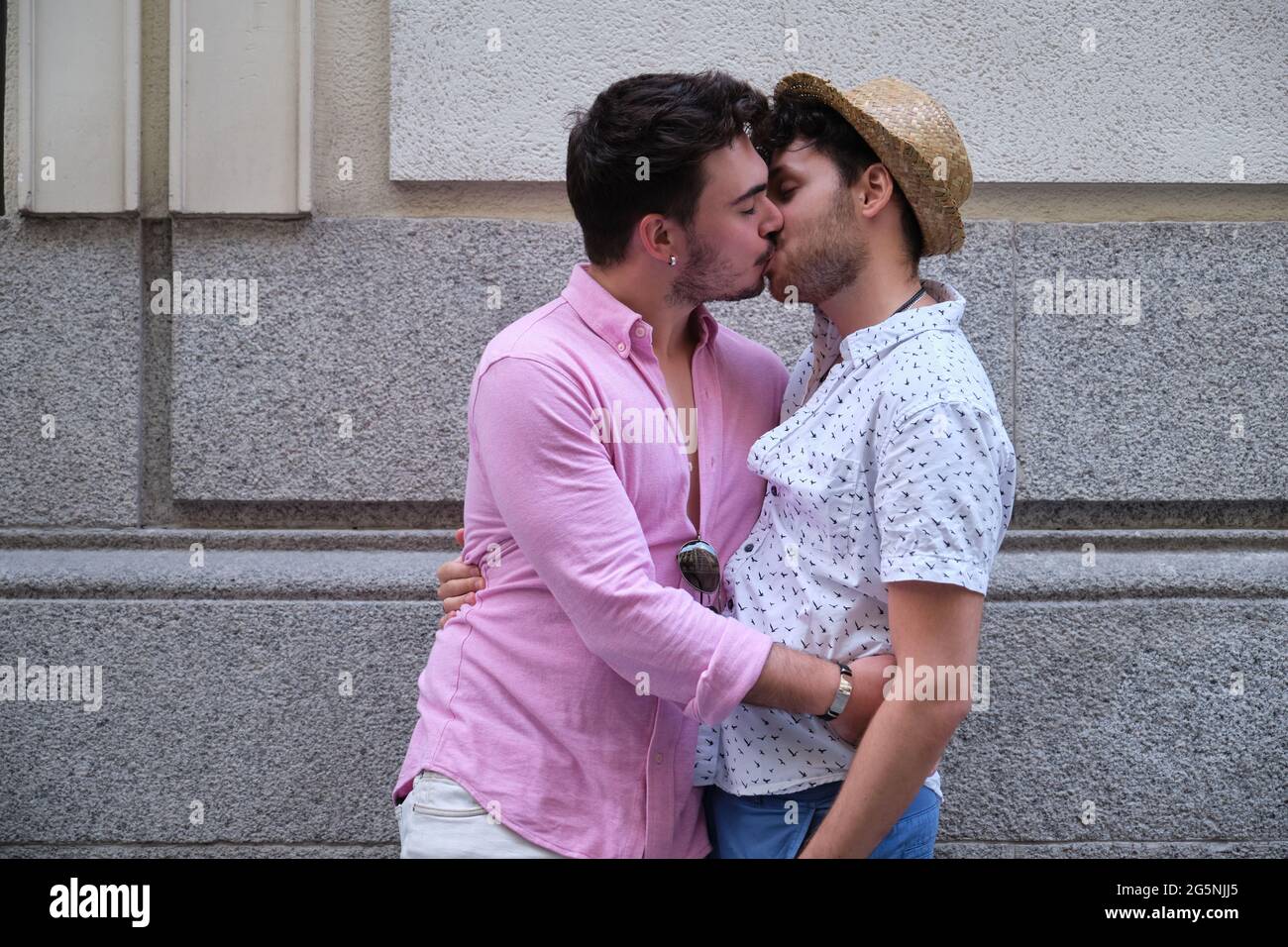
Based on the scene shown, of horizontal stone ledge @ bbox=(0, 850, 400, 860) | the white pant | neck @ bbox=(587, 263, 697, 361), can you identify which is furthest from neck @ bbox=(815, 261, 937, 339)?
horizontal stone ledge @ bbox=(0, 850, 400, 860)

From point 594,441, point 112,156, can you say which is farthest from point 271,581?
point 594,441

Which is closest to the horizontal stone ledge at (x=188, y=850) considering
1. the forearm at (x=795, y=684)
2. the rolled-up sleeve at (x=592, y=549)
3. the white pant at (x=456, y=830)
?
the white pant at (x=456, y=830)

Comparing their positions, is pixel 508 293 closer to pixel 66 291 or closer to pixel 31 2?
pixel 66 291

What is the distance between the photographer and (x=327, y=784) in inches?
135

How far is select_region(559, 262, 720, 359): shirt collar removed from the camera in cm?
220

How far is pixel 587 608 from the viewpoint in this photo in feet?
6.44

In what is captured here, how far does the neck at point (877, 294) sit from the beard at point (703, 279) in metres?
0.22

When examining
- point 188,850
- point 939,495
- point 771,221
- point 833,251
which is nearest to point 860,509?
point 939,495

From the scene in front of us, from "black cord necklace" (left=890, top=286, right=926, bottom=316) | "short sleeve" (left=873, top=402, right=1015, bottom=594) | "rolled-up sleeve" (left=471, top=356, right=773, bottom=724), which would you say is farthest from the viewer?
"black cord necklace" (left=890, top=286, right=926, bottom=316)

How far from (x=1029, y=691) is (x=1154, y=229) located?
Answer: 157cm

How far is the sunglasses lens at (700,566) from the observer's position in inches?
82.7

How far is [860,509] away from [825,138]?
818 millimetres

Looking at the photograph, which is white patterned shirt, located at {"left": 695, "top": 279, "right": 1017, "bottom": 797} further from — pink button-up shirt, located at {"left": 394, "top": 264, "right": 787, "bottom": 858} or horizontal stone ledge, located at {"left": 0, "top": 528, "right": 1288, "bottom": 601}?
horizontal stone ledge, located at {"left": 0, "top": 528, "right": 1288, "bottom": 601}

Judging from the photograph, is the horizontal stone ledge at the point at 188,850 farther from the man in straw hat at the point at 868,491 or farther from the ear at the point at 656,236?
the ear at the point at 656,236
